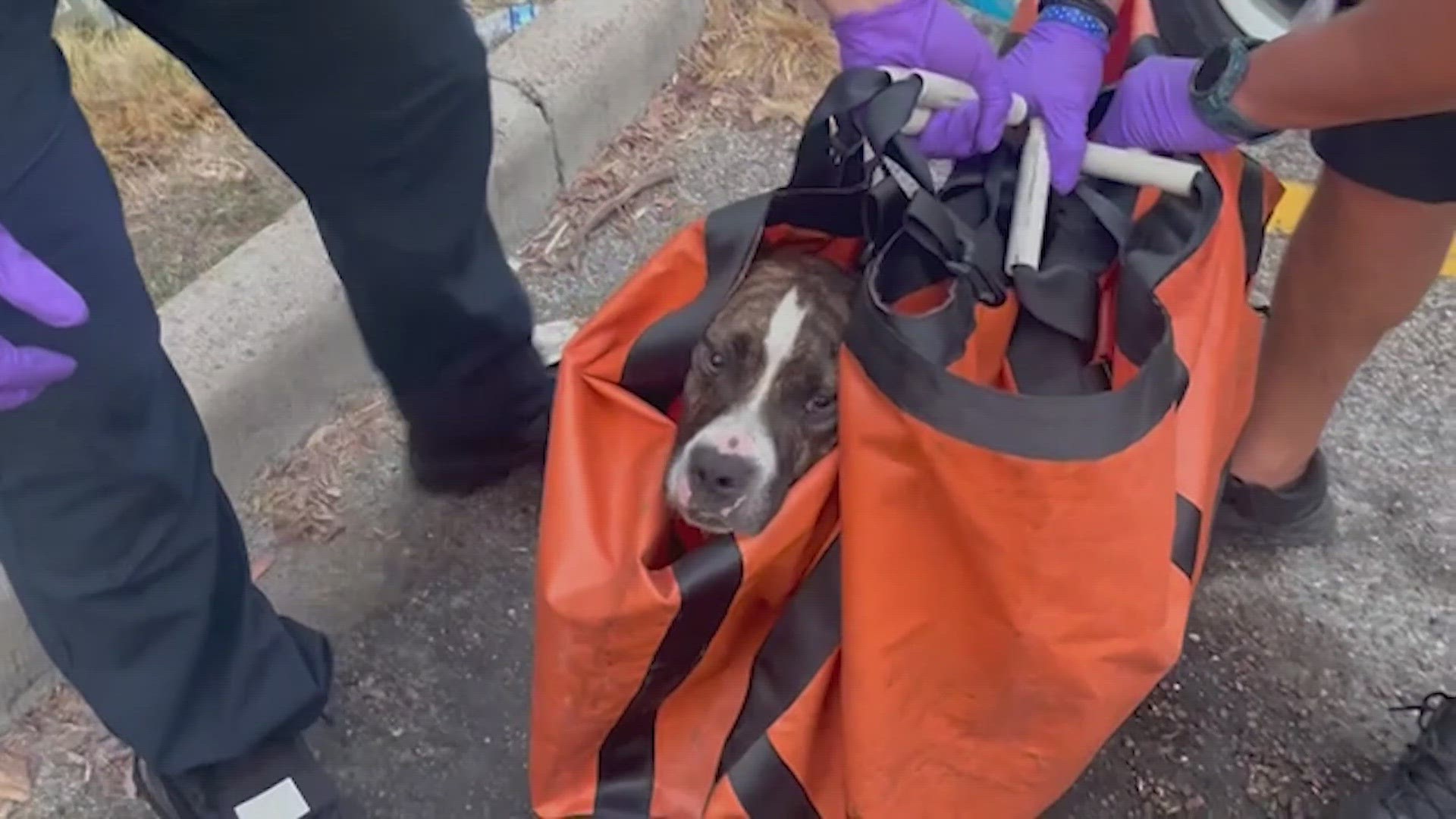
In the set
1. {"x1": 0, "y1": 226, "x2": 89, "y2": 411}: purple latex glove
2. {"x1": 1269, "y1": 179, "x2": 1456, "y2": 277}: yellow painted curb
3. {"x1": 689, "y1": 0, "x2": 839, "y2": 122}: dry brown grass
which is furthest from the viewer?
{"x1": 689, "y1": 0, "x2": 839, "y2": 122}: dry brown grass

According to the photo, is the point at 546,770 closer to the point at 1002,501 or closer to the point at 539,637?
the point at 539,637

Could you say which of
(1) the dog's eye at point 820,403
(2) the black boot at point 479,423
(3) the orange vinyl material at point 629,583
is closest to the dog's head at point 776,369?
(1) the dog's eye at point 820,403

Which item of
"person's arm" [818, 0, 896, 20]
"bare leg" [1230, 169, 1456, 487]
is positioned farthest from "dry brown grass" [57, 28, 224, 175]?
"bare leg" [1230, 169, 1456, 487]

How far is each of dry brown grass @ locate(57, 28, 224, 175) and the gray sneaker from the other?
1909mm

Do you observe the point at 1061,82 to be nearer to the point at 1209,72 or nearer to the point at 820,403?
the point at 1209,72

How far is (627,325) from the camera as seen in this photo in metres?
1.50

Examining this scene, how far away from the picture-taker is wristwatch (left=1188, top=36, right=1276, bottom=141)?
5.07ft

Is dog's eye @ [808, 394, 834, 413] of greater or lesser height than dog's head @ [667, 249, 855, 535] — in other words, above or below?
below

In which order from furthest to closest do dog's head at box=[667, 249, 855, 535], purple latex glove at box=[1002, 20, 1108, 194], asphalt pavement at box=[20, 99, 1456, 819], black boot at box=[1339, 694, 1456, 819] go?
1. asphalt pavement at box=[20, 99, 1456, 819]
2. black boot at box=[1339, 694, 1456, 819]
3. dog's head at box=[667, 249, 855, 535]
4. purple latex glove at box=[1002, 20, 1108, 194]

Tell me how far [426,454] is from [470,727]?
0.43 meters

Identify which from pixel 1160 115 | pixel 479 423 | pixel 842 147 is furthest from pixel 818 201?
pixel 479 423

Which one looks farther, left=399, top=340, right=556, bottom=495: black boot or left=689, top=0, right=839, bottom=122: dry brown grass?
left=689, top=0, right=839, bottom=122: dry brown grass

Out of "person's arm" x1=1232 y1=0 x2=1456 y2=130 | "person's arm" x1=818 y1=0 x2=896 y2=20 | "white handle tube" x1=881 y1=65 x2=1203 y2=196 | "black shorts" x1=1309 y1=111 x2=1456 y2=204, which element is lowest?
"black shorts" x1=1309 y1=111 x2=1456 y2=204

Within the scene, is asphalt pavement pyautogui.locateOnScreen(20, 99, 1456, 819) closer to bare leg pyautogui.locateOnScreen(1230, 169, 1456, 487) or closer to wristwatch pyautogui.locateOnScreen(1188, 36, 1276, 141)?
bare leg pyautogui.locateOnScreen(1230, 169, 1456, 487)
